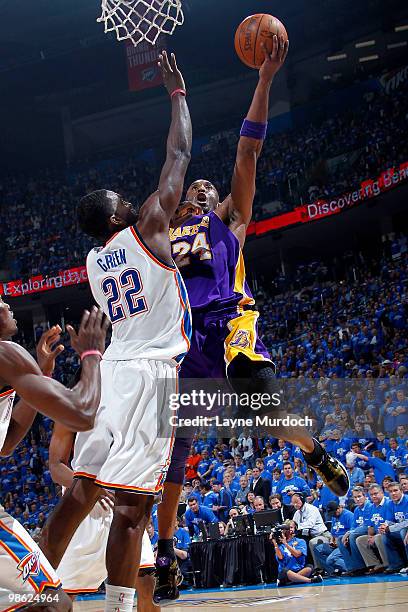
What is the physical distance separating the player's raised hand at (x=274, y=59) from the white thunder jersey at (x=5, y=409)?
8.45ft

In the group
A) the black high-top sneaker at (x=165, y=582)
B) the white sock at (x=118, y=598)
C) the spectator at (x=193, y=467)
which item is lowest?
the white sock at (x=118, y=598)

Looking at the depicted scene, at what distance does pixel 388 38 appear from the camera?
23391mm

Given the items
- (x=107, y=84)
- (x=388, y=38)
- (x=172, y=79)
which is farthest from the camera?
(x=107, y=84)

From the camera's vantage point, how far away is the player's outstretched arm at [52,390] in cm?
296

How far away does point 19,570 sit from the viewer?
2.99 metres

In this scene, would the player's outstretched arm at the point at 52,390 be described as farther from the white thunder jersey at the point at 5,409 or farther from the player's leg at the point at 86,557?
the player's leg at the point at 86,557

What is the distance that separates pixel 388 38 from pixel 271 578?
18.8 meters

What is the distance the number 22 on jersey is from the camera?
378 centimetres

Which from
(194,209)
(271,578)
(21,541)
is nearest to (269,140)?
(271,578)

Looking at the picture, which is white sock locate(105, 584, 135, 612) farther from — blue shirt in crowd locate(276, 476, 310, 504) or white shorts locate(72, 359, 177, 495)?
blue shirt in crowd locate(276, 476, 310, 504)

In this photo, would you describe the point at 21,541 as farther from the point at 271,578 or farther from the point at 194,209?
the point at 271,578

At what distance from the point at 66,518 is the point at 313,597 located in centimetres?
398

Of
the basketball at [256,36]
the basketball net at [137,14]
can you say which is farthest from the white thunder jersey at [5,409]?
the basketball net at [137,14]

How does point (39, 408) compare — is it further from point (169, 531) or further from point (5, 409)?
point (169, 531)
